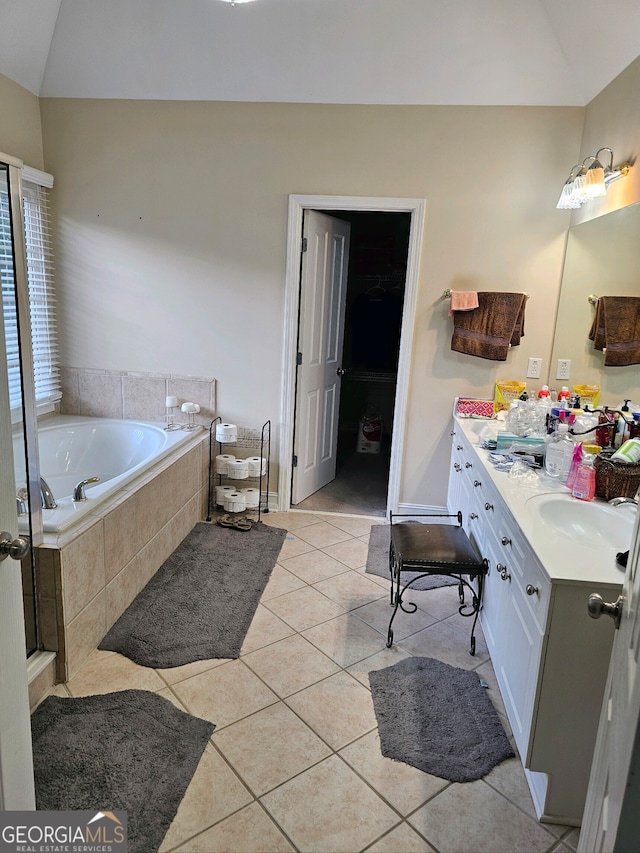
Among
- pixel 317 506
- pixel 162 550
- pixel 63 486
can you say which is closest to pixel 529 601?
pixel 162 550

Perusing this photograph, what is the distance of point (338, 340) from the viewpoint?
4.39 metres

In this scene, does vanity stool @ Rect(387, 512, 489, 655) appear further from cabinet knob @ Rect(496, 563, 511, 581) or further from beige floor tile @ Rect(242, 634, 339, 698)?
beige floor tile @ Rect(242, 634, 339, 698)

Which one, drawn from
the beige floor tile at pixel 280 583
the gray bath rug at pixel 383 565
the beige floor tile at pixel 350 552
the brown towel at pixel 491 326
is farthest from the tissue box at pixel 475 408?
the beige floor tile at pixel 280 583

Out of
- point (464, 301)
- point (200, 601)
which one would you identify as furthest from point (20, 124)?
point (200, 601)

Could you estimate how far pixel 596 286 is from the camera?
9.55 ft

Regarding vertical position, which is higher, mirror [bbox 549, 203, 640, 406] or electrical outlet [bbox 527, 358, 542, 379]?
mirror [bbox 549, 203, 640, 406]

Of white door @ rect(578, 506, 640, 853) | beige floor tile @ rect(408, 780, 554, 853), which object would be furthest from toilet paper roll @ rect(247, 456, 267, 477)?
white door @ rect(578, 506, 640, 853)

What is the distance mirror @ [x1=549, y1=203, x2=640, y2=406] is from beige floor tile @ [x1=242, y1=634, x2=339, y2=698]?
1.76 meters

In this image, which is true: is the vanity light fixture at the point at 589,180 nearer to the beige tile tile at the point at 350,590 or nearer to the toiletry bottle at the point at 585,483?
the toiletry bottle at the point at 585,483

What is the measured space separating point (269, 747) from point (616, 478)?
1.52 metres

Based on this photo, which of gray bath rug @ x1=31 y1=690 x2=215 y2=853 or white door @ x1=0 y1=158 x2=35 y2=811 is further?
gray bath rug @ x1=31 y1=690 x2=215 y2=853

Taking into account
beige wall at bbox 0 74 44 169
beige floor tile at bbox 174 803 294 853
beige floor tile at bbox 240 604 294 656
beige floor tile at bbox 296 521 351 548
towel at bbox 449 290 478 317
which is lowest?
beige floor tile at bbox 174 803 294 853

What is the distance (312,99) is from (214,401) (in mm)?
1972

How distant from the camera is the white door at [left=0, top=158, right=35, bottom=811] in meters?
1.21
